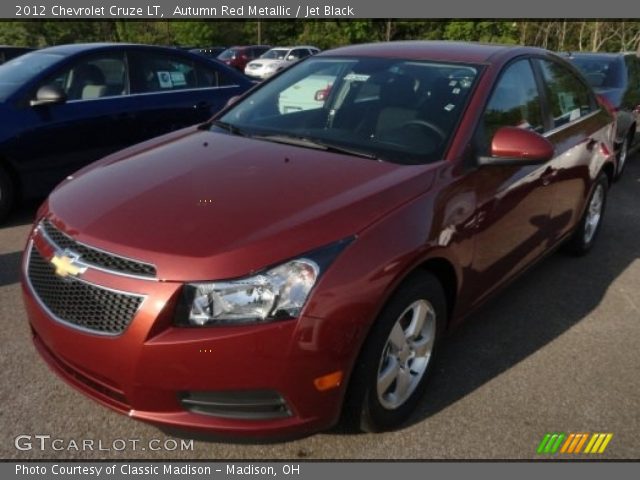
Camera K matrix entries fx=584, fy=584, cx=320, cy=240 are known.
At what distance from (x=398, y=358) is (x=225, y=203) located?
3.29ft

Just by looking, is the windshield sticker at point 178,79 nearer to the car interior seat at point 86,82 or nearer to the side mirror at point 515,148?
the car interior seat at point 86,82

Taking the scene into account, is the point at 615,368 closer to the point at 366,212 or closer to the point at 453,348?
the point at 453,348

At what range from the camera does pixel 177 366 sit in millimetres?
2027

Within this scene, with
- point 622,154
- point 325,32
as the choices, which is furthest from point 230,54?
point 622,154

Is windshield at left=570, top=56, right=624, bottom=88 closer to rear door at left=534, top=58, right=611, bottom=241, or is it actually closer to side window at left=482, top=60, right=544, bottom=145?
rear door at left=534, top=58, right=611, bottom=241

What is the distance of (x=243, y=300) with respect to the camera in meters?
2.04

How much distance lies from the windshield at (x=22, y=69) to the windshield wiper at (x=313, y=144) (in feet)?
10.5

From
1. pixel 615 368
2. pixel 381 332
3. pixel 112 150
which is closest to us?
pixel 381 332

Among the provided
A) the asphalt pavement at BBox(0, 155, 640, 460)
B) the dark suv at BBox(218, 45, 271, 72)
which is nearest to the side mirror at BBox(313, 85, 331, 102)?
the asphalt pavement at BBox(0, 155, 640, 460)

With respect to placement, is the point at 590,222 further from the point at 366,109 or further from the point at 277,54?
the point at 277,54

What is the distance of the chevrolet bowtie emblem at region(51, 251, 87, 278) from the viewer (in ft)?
7.18

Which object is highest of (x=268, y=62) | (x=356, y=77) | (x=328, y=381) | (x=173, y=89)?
(x=356, y=77)

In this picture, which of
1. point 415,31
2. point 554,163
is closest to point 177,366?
point 554,163

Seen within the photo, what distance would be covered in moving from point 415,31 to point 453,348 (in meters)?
39.8
